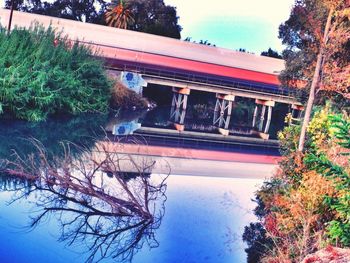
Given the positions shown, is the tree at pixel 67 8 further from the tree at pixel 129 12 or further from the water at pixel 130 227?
the water at pixel 130 227

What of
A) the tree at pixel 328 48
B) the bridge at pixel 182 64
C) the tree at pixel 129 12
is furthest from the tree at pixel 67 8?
the tree at pixel 328 48

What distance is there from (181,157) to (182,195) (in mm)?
4882

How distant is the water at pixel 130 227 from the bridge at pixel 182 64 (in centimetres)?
1732

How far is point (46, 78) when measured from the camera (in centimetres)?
1703

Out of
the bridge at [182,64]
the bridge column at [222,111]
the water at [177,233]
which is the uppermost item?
the bridge at [182,64]

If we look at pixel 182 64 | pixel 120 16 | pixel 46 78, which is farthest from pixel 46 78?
pixel 120 16

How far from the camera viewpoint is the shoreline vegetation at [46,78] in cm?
1591

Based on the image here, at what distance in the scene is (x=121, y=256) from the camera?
20.0 ft

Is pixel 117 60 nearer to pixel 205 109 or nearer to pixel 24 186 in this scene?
pixel 205 109

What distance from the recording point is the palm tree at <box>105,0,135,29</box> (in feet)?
125

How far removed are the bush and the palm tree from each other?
16.7 meters

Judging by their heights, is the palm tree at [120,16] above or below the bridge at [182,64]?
above

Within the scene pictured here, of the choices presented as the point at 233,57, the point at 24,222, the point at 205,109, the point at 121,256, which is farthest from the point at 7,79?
the point at 205,109

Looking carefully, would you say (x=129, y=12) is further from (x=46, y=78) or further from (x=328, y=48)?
(x=328, y=48)
